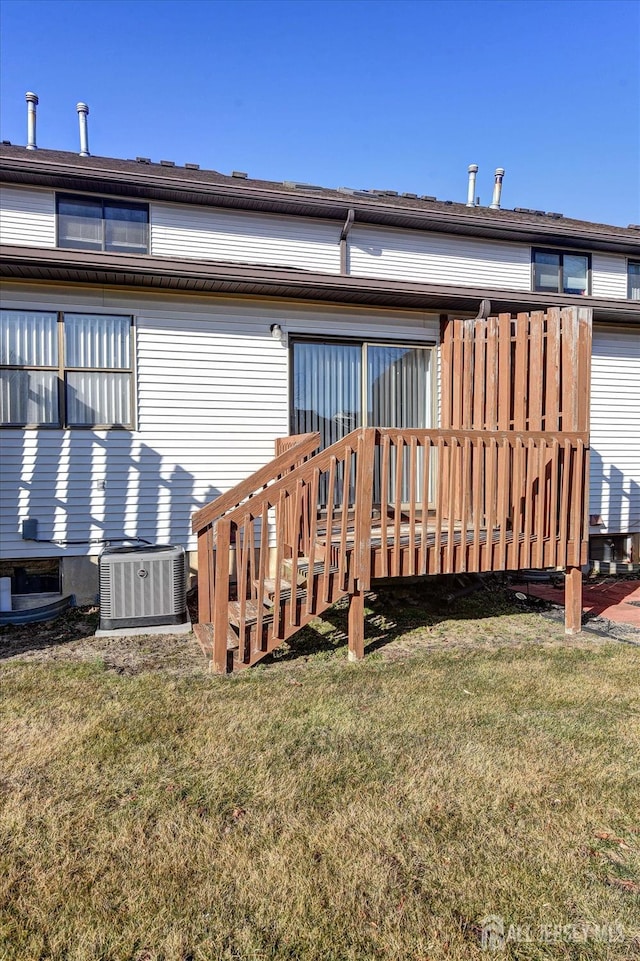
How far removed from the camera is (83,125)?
1145 cm

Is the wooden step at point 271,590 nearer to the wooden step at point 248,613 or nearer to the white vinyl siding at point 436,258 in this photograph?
the wooden step at point 248,613

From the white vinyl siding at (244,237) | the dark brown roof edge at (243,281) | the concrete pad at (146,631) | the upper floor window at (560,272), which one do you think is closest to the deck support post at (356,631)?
the concrete pad at (146,631)

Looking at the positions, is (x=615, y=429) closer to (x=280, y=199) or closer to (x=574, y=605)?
(x=574, y=605)

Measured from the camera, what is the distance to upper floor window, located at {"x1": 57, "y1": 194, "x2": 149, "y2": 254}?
7.85 metres

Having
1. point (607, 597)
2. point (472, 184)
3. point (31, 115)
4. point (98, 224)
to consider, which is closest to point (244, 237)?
point (98, 224)

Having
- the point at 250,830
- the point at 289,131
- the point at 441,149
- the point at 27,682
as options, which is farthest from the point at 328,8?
the point at 250,830

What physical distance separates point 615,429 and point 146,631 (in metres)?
7.22

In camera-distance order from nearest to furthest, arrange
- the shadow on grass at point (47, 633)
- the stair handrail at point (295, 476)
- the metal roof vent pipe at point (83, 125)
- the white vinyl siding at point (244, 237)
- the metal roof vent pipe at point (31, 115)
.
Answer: the stair handrail at point (295, 476) → the shadow on grass at point (47, 633) → the white vinyl siding at point (244, 237) → the metal roof vent pipe at point (31, 115) → the metal roof vent pipe at point (83, 125)

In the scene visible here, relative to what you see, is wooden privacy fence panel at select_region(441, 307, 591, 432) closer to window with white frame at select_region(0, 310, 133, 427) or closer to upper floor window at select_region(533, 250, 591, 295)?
window with white frame at select_region(0, 310, 133, 427)

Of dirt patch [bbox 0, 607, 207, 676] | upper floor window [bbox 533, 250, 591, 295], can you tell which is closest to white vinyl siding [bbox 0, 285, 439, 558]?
dirt patch [bbox 0, 607, 207, 676]

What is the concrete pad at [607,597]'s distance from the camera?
589cm

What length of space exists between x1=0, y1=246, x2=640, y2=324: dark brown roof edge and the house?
0.02 metres

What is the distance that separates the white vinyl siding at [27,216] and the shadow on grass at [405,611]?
640cm

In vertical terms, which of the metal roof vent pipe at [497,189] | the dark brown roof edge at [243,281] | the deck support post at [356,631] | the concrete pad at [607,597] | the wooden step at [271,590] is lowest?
the concrete pad at [607,597]
